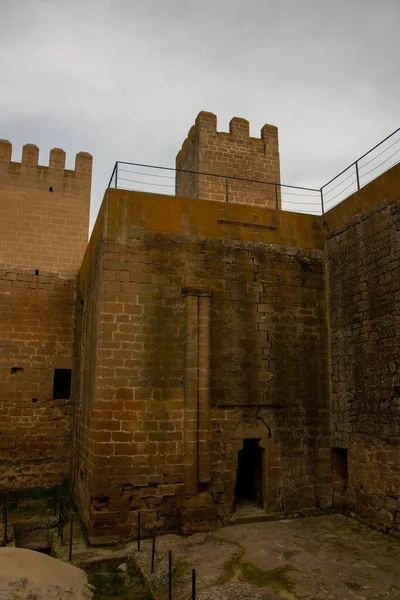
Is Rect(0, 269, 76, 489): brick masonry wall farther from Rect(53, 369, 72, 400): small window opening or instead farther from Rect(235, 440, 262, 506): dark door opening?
Rect(235, 440, 262, 506): dark door opening

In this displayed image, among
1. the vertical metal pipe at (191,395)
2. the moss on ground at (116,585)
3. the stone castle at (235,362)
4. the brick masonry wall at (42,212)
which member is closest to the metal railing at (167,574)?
the moss on ground at (116,585)

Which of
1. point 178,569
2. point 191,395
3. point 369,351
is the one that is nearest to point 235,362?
point 191,395

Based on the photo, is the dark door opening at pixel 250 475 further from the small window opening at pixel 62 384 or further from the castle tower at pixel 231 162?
the castle tower at pixel 231 162

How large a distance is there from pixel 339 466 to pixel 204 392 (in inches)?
126

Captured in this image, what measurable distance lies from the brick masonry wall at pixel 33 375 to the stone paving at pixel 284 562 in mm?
6025

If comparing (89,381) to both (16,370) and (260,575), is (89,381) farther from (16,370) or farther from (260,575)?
(260,575)

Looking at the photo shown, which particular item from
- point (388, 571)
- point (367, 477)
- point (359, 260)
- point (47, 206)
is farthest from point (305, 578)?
point (47, 206)

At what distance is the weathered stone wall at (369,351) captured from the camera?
7.93 metres

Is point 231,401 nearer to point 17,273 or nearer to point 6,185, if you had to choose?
point 17,273

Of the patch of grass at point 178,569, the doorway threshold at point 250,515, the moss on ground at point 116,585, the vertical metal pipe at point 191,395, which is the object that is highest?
the vertical metal pipe at point 191,395

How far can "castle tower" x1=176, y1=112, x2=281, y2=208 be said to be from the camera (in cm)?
1370

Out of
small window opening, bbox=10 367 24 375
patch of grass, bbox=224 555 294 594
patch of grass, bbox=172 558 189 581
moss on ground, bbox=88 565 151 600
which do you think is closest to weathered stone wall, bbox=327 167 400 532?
patch of grass, bbox=224 555 294 594

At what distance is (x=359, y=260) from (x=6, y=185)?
1012cm

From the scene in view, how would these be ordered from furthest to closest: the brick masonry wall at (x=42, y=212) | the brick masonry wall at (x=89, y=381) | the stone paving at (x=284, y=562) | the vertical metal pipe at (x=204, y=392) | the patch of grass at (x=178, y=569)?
the brick masonry wall at (x=42, y=212), the vertical metal pipe at (x=204, y=392), the brick masonry wall at (x=89, y=381), the patch of grass at (x=178, y=569), the stone paving at (x=284, y=562)
